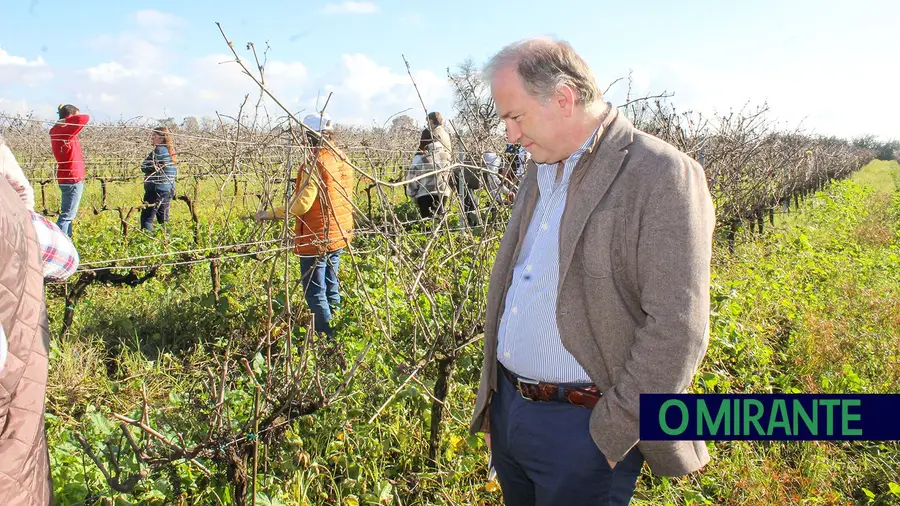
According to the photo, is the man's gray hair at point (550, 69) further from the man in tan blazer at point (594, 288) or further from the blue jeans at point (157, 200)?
the blue jeans at point (157, 200)

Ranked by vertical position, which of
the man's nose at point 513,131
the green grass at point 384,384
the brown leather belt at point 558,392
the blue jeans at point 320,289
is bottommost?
the green grass at point 384,384

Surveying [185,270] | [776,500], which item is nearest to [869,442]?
[776,500]

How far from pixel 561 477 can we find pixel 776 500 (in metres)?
1.70

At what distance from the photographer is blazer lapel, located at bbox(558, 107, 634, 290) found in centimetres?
132

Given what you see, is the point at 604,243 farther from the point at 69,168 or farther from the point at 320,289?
the point at 69,168

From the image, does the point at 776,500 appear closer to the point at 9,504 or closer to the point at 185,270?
the point at 9,504

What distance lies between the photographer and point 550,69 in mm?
1347

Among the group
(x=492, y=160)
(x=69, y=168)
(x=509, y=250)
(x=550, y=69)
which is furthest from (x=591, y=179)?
(x=69, y=168)

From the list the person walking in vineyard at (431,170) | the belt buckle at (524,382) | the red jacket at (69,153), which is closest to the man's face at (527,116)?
the person walking in vineyard at (431,170)

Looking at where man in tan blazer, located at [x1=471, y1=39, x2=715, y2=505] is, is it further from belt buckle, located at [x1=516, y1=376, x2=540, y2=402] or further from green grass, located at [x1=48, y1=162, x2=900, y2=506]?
green grass, located at [x1=48, y1=162, x2=900, y2=506]

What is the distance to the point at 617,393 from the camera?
1290 mm

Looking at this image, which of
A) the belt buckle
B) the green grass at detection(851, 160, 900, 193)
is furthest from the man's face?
the green grass at detection(851, 160, 900, 193)

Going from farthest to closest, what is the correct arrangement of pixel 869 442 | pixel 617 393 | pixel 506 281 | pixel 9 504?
pixel 869 442
pixel 506 281
pixel 617 393
pixel 9 504

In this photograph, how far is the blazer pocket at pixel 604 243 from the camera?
4.28 ft
